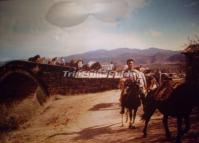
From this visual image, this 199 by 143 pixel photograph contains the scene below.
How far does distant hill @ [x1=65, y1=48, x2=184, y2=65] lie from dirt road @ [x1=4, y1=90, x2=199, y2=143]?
512mm

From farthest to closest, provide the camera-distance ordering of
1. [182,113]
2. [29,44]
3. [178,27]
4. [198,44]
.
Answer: [29,44], [178,27], [198,44], [182,113]

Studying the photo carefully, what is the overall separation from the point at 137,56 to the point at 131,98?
63cm

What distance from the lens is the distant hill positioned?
14.3 ft

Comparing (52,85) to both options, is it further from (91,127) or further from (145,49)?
(145,49)

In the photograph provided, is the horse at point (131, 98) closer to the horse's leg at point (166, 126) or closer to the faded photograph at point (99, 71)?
the faded photograph at point (99, 71)

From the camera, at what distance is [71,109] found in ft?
15.5

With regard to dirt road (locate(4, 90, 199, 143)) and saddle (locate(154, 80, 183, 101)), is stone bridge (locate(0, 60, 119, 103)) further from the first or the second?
saddle (locate(154, 80, 183, 101))

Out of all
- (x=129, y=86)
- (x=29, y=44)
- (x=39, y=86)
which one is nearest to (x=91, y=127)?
(x=129, y=86)

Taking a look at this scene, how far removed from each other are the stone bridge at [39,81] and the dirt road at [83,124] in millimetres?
146

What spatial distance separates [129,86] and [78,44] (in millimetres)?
1177

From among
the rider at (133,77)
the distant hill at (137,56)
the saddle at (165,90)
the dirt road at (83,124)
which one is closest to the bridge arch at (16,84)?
the dirt road at (83,124)

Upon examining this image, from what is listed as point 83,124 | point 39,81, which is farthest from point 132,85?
point 39,81

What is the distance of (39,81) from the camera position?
493cm

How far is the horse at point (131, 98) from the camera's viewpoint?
4.24m
